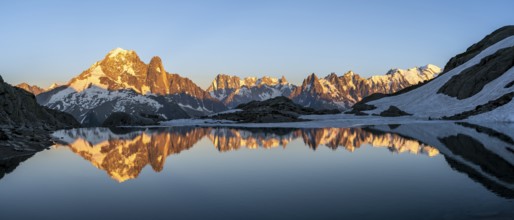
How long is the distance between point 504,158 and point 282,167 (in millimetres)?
16773

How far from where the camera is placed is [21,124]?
102500 millimetres

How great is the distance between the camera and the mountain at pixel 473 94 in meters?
100

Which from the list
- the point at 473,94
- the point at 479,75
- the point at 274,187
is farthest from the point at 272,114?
the point at 274,187

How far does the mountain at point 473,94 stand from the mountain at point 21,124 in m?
88.5

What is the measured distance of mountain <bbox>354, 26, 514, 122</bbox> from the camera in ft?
329

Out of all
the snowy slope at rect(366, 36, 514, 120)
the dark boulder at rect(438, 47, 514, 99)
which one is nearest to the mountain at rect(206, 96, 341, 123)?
the snowy slope at rect(366, 36, 514, 120)

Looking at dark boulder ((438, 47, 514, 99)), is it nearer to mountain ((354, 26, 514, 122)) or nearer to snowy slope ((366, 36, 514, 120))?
mountain ((354, 26, 514, 122))

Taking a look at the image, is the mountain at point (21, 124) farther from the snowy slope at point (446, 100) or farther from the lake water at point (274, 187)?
the snowy slope at point (446, 100)

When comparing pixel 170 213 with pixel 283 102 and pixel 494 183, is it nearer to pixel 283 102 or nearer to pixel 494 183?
pixel 494 183

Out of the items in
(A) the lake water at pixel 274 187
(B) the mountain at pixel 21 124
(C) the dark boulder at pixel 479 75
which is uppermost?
(C) the dark boulder at pixel 479 75

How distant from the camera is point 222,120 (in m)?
165

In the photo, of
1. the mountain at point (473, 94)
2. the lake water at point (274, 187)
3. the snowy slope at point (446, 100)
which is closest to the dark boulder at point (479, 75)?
the mountain at point (473, 94)

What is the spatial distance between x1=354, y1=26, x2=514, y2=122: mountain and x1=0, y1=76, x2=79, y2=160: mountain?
88.5 meters

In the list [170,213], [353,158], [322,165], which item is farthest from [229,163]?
[170,213]
